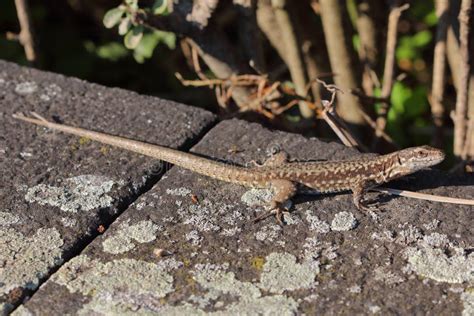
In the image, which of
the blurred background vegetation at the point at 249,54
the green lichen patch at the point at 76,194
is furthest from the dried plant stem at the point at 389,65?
the green lichen patch at the point at 76,194

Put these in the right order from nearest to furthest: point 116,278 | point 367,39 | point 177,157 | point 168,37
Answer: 1. point 116,278
2. point 177,157
3. point 367,39
4. point 168,37

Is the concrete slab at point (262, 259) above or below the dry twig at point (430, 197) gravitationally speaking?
above

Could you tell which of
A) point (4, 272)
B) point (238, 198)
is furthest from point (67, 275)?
point (238, 198)

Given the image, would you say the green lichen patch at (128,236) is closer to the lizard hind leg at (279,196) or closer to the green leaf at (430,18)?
the lizard hind leg at (279,196)

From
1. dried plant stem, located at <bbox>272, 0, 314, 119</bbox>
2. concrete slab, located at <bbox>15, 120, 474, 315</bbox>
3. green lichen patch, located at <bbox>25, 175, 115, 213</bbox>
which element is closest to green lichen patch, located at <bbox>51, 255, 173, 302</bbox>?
concrete slab, located at <bbox>15, 120, 474, 315</bbox>

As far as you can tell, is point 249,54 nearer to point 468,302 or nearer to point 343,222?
point 343,222

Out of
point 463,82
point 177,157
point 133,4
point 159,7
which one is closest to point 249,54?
point 159,7
